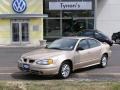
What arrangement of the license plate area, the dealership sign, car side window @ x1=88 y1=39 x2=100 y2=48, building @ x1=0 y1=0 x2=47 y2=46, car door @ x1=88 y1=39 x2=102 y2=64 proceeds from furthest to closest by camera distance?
the dealership sign → building @ x1=0 y1=0 x2=47 y2=46 → car side window @ x1=88 y1=39 x2=100 y2=48 → car door @ x1=88 y1=39 x2=102 y2=64 → the license plate area

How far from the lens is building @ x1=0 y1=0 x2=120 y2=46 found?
40.8m

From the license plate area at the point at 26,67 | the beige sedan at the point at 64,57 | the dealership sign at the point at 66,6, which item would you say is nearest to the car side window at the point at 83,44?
the beige sedan at the point at 64,57

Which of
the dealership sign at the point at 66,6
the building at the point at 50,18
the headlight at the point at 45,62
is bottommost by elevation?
the headlight at the point at 45,62

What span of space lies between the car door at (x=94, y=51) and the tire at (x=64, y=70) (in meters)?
1.70

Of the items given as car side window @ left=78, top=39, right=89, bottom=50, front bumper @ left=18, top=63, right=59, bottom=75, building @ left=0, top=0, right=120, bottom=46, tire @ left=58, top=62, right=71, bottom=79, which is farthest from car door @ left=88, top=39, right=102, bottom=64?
building @ left=0, top=0, right=120, bottom=46

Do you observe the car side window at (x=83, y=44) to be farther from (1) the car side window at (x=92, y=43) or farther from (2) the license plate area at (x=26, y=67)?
(2) the license plate area at (x=26, y=67)

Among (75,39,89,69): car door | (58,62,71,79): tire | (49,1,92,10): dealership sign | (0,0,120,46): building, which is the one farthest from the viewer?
(49,1,92,10): dealership sign

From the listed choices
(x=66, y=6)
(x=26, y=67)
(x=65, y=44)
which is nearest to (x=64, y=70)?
(x=26, y=67)

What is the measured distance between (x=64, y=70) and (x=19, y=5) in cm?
2758

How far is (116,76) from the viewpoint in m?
14.7

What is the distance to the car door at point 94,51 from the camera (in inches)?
629

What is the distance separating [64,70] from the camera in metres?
14.2

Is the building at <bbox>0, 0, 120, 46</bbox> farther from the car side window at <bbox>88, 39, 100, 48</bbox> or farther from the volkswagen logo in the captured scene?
the car side window at <bbox>88, 39, 100, 48</bbox>

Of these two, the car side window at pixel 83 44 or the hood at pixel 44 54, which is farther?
the car side window at pixel 83 44
